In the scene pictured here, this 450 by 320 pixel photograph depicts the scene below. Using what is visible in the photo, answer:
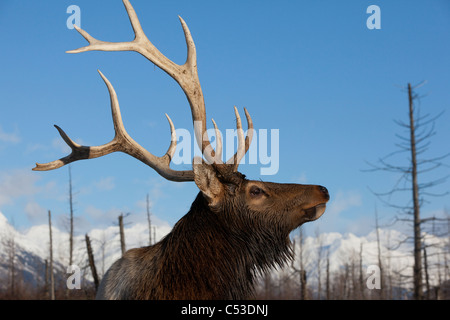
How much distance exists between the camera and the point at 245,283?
13.4 ft

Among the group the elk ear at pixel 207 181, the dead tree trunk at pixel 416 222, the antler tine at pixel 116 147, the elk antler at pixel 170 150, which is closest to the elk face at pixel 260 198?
the elk ear at pixel 207 181

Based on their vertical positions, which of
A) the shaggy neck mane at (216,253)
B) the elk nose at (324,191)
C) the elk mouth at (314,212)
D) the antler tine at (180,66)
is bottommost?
the shaggy neck mane at (216,253)

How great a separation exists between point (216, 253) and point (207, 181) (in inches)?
26.3

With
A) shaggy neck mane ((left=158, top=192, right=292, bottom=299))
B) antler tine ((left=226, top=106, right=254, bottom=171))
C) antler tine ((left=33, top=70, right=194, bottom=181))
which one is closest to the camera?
shaggy neck mane ((left=158, top=192, right=292, bottom=299))

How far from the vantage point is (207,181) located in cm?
415

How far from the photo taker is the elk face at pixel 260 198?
13.6ft

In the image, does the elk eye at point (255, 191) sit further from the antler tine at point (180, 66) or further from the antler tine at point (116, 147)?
the antler tine at point (116, 147)

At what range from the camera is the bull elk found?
391 centimetres

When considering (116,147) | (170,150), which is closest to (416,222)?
(170,150)

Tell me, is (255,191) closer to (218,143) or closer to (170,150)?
(218,143)

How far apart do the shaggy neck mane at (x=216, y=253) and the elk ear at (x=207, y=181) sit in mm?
153

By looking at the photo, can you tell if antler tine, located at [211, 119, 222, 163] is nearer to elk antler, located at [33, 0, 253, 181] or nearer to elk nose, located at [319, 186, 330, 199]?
elk antler, located at [33, 0, 253, 181]

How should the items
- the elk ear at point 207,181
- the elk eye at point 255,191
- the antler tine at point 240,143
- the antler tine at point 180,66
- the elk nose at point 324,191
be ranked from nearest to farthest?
the elk ear at point 207,181 < the elk nose at point 324,191 < the elk eye at point 255,191 < the antler tine at point 180,66 < the antler tine at point 240,143

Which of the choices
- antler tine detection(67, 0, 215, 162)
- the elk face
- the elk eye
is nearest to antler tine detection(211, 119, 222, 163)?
antler tine detection(67, 0, 215, 162)
